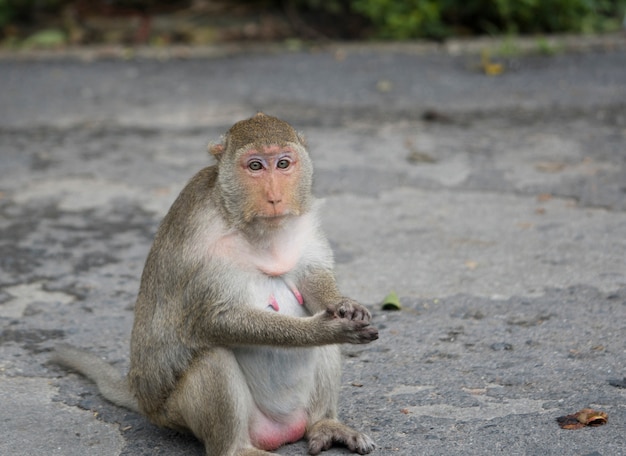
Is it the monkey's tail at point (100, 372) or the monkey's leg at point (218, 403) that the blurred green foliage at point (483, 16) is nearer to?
the monkey's tail at point (100, 372)

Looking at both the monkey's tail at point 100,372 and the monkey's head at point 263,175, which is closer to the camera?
the monkey's head at point 263,175

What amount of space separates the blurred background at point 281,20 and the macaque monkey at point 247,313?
602 cm

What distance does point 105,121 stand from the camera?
309 inches

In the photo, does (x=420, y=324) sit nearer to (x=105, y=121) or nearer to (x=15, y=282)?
(x=15, y=282)

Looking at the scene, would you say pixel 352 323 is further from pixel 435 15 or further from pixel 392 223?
pixel 435 15

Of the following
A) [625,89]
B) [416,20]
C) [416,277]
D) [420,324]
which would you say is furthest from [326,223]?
[416,20]

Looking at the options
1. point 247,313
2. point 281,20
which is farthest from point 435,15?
point 247,313

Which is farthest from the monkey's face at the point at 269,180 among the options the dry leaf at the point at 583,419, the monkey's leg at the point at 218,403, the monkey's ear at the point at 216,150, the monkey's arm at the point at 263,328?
the dry leaf at the point at 583,419

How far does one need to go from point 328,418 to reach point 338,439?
0.42 ft

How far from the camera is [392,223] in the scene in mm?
5812

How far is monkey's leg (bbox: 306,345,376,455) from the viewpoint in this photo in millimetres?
3473

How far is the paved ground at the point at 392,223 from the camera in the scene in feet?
12.4

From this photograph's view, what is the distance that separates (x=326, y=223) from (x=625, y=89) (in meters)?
3.23

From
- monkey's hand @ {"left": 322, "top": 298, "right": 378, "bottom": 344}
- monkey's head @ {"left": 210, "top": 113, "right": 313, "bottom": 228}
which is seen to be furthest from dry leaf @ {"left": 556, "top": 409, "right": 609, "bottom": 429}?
monkey's head @ {"left": 210, "top": 113, "right": 313, "bottom": 228}
